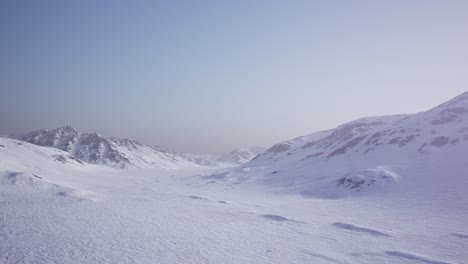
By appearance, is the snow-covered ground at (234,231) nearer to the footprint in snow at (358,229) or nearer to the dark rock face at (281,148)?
the footprint in snow at (358,229)

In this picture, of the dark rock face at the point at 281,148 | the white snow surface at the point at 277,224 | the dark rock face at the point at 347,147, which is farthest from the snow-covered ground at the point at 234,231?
the dark rock face at the point at 281,148

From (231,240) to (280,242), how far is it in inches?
172

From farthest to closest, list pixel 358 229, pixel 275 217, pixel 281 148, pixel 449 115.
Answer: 1. pixel 281 148
2. pixel 449 115
3. pixel 275 217
4. pixel 358 229

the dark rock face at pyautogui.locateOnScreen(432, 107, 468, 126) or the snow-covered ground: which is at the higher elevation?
the dark rock face at pyautogui.locateOnScreen(432, 107, 468, 126)

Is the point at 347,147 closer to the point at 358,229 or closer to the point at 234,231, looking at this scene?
the point at 358,229

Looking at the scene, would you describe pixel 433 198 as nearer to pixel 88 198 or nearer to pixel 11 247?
pixel 11 247

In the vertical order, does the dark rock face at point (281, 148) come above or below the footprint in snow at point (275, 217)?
above

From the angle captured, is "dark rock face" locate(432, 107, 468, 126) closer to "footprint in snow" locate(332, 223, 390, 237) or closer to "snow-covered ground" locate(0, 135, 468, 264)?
"snow-covered ground" locate(0, 135, 468, 264)

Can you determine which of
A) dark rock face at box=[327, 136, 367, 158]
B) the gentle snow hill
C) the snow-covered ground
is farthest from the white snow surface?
dark rock face at box=[327, 136, 367, 158]

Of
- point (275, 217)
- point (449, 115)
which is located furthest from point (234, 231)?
point (449, 115)

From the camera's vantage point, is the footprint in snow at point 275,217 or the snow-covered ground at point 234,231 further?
the footprint in snow at point 275,217

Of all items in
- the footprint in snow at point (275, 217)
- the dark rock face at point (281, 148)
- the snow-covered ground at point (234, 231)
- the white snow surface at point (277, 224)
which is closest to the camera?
the snow-covered ground at point (234, 231)

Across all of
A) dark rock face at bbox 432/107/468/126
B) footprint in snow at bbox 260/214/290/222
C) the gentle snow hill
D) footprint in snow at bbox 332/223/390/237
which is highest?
dark rock face at bbox 432/107/468/126

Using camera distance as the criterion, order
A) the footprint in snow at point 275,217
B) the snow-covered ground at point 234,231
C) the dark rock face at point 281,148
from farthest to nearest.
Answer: the dark rock face at point 281,148 < the footprint in snow at point 275,217 < the snow-covered ground at point 234,231
